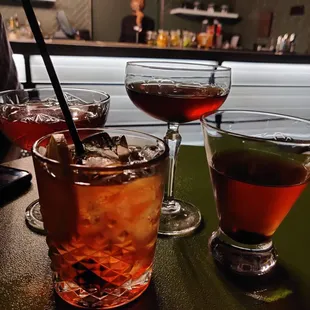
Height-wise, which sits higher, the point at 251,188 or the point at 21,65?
the point at 251,188

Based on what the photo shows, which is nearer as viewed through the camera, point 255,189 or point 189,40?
point 255,189

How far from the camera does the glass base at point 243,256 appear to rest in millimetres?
513

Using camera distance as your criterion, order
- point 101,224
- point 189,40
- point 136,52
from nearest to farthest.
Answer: point 101,224
point 136,52
point 189,40

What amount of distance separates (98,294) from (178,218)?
0.23 meters

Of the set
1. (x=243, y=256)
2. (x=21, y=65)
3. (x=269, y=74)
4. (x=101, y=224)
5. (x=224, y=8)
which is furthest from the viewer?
(x=224, y=8)

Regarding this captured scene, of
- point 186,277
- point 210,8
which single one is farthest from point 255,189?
point 210,8

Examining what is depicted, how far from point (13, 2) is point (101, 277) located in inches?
146

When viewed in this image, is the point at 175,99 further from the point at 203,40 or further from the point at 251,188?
the point at 203,40

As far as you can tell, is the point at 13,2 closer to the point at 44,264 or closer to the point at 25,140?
the point at 25,140

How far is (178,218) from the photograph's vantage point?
0.64 meters

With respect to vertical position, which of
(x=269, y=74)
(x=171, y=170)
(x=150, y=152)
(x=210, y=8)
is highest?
(x=210, y=8)

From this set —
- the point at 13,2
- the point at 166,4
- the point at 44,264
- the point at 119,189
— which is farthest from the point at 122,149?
the point at 166,4

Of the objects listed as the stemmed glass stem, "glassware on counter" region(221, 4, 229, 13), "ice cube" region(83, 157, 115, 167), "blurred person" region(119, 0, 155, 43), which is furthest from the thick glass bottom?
"glassware on counter" region(221, 4, 229, 13)

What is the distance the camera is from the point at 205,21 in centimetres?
414
